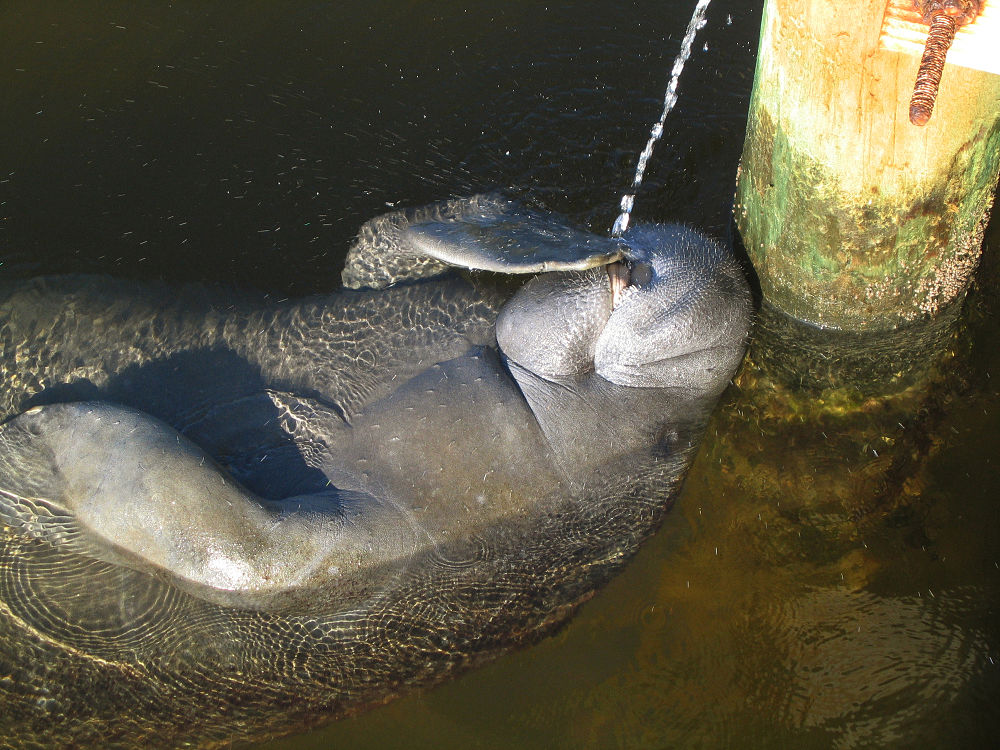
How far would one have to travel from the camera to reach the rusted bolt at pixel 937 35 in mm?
2186

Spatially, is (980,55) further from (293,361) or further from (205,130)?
(205,130)

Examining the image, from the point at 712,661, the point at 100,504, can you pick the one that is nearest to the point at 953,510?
the point at 712,661

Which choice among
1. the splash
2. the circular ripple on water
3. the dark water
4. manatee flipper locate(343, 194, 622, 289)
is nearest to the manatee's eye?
manatee flipper locate(343, 194, 622, 289)

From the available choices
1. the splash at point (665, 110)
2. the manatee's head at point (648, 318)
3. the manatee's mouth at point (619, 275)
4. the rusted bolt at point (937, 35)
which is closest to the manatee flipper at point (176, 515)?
the manatee's head at point (648, 318)

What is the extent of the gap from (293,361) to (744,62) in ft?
9.97

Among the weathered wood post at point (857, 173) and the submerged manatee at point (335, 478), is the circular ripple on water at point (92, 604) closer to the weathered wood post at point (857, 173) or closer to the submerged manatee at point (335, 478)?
the submerged manatee at point (335, 478)

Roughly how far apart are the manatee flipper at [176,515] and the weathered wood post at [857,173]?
1709 mm

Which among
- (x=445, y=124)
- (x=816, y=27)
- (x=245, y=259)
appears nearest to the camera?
(x=816, y=27)

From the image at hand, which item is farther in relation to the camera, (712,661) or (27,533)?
(712,661)

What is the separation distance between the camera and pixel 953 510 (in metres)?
3.32

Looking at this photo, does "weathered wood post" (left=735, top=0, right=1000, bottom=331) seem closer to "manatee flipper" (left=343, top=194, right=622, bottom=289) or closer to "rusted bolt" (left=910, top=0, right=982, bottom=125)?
"rusted bolt" (left=910, top=0, right=982, bottom=125)

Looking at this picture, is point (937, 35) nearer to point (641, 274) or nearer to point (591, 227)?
point (641, 274)

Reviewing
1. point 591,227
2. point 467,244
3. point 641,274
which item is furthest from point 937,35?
point 591,227

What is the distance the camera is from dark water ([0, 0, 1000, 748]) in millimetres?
3178
